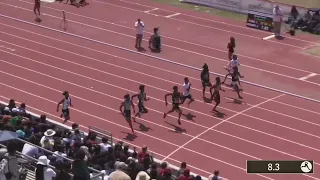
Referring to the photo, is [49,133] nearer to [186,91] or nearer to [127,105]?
[127,105]

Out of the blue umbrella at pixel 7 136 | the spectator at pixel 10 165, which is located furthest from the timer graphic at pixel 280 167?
the spectator at pixel 10 165

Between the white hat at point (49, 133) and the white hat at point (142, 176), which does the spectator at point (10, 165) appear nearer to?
the white hat at point (142, 176)

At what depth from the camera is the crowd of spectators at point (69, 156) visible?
1436 centimetres

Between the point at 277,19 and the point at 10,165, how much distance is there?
21.3 meters

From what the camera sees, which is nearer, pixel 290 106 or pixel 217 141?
pixel 217 141

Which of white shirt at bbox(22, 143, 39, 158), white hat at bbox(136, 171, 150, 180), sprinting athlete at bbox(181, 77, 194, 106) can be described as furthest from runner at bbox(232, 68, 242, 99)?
white hat at bbox(136, 171, 150, 180)

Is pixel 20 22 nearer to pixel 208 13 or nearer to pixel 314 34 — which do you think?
pixel 208 13

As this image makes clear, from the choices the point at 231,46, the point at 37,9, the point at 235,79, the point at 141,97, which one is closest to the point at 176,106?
the point at 141,97

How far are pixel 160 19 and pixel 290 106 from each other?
12215 mm

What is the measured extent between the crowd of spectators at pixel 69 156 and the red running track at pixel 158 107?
3.86 metres

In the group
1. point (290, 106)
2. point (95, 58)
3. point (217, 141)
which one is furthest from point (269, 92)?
point (95, 58)

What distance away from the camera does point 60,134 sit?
729 inches

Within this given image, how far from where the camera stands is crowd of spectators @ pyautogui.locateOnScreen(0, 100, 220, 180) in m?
14.4

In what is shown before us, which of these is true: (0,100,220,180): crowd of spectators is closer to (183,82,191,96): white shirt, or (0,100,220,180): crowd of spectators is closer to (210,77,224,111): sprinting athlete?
(183,82,191,96): white shirt
